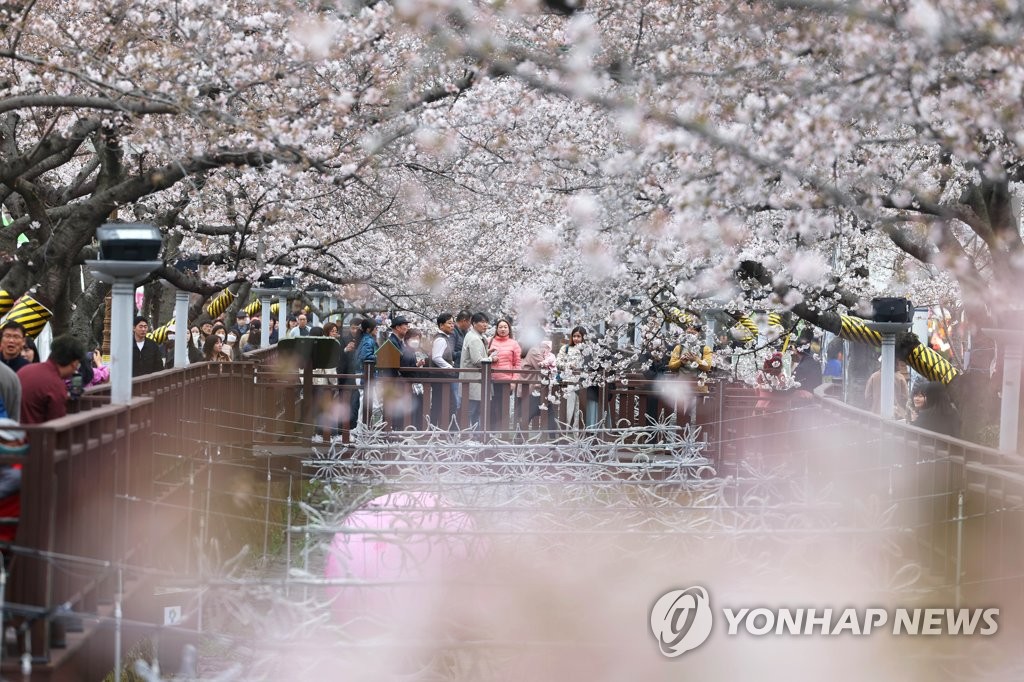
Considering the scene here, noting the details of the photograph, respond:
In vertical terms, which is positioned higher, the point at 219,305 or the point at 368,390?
the point at 219,305

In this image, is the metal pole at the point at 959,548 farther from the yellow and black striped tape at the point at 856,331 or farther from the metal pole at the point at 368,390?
the metal pole at the point at 368,390

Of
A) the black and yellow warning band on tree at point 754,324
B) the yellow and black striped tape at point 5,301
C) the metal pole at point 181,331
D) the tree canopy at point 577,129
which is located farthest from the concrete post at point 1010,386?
the yellow and black striped tape at point 5,301

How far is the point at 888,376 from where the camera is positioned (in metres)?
11.0

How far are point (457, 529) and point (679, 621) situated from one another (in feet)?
5.96

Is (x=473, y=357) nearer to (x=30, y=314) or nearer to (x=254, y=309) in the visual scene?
(x=30, y=314)

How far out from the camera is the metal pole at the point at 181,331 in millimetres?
13508

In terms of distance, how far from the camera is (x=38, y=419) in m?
7.91

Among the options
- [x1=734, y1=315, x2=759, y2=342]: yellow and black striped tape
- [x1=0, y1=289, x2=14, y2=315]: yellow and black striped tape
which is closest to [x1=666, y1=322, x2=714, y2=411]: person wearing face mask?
[x1=734, y1=315, x2=759, y2=342]: yellow and black striped tape

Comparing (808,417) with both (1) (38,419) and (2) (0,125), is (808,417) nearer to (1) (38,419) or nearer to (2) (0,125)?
(1) (38,419)

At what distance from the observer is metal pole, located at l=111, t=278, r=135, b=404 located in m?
8.24

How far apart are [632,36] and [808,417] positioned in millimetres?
4435

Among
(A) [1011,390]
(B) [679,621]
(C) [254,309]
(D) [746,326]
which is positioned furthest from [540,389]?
(C) [254,309]

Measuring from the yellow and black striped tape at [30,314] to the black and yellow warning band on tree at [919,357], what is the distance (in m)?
7.90

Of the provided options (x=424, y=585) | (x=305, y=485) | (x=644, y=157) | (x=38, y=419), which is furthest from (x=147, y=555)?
(x=305, y=485)
